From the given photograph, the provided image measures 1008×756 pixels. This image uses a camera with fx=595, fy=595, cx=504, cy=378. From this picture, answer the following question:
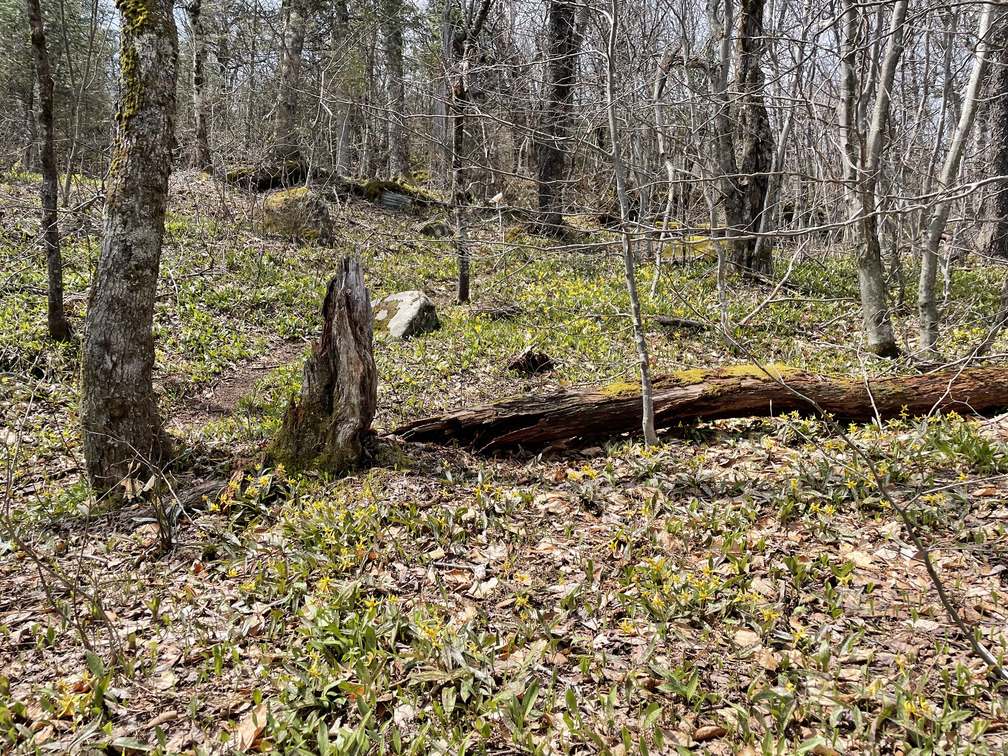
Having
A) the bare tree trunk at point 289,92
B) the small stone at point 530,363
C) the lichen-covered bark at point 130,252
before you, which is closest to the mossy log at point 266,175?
the bare tree trunk at point 289,92

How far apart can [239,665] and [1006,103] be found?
14.4m

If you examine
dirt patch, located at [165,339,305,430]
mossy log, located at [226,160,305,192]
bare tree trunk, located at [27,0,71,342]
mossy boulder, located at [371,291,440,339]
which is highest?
mossy log, located at [226,160,305,192]

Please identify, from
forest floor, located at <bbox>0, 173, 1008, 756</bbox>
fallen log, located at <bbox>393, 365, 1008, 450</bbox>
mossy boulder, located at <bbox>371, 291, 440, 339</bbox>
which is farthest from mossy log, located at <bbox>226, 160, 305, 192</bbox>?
fallen log, located at <bbox>393, 365, 1008, 450</bbox>

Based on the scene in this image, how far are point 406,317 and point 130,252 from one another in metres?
5.08

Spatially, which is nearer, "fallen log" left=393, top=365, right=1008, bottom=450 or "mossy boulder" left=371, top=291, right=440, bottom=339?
"fallen log" left=393, top=365, right=1008, bottom=450

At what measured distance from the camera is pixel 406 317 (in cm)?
952

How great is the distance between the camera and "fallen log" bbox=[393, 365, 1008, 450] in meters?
5.07

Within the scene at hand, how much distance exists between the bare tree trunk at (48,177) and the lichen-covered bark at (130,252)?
2280 millimetres

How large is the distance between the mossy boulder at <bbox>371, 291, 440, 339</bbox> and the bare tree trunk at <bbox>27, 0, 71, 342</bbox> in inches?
157

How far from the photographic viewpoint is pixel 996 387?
4.99m

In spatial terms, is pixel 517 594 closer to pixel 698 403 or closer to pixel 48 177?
pixel 698 403

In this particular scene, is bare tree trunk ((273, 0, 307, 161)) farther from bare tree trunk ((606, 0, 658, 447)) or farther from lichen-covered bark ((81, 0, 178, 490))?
bare tree trunk ((606, 0, 658, 447))

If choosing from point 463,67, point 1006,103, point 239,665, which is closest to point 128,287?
point 239,665

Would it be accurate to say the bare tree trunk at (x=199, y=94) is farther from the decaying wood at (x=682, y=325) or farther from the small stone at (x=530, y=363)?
the decaying wood at (x=682, y=325)
